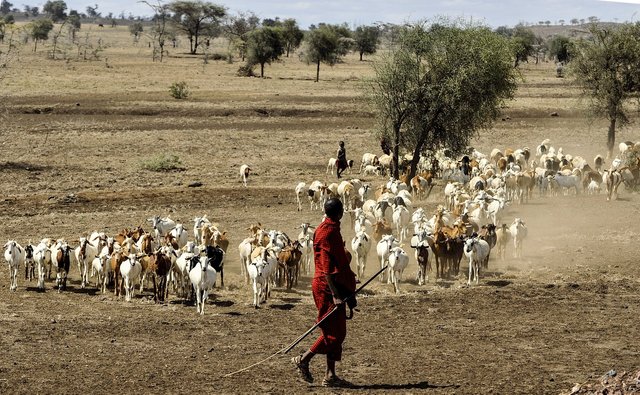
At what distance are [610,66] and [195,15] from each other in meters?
67.5

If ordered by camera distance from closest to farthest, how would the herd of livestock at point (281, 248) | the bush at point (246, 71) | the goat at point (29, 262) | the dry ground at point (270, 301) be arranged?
1. the dry ground at point (270, 301)
2. the herd of livestock at point (281, 248)
3. the goat at point (29, 262)
4. the bush at point (246, 71)

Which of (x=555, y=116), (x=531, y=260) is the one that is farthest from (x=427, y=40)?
(x=555, y=116)

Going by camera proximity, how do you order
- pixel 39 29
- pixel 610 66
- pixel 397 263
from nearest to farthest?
pixel 397 263 < pixel 610 66 < pixel 39 29

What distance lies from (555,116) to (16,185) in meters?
30.9

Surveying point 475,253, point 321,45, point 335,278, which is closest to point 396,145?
point 475,253

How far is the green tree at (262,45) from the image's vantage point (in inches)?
2835

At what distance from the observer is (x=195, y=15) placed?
3846 inches

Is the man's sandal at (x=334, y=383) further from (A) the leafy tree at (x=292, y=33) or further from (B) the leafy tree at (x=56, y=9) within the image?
(B) the leafy tree at (x=56, y=9)

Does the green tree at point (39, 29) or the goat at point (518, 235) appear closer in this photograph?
the goat at point (518, 235)

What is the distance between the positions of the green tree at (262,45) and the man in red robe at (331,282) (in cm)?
6180

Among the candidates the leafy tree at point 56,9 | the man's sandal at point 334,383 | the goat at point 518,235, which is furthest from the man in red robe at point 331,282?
the leafy tree at point 56,9

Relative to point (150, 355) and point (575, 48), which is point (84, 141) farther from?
point (150, 355)

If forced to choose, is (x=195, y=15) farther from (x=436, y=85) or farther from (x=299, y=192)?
(x=299, y=192)

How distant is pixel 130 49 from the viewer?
104 m
